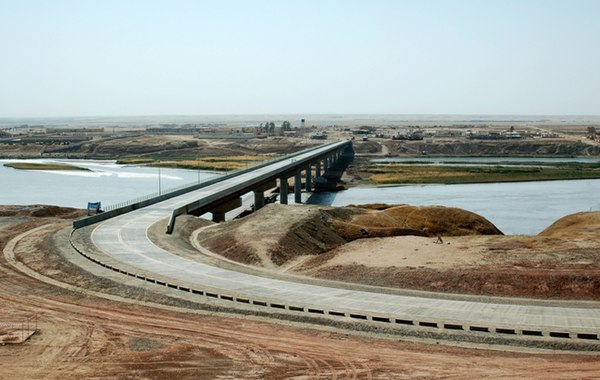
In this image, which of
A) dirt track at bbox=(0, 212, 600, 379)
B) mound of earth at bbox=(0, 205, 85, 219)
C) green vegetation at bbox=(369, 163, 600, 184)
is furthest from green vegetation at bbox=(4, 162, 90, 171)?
dirt track at bbox=(0, 212, 600, 379)

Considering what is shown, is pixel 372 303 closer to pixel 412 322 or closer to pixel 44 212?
pixel 412 322

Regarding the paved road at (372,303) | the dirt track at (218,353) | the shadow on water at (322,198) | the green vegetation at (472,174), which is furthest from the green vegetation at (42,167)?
the dirt track at (218,353)

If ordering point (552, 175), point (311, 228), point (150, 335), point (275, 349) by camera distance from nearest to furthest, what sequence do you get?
point (275, 349) → point (150, 335) → point (311, 228) → point (552, 175)

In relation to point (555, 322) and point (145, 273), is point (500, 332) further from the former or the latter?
point (145, 273)

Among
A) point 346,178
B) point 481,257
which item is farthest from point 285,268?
point 346,178

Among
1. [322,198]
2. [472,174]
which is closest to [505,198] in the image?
[322,198]

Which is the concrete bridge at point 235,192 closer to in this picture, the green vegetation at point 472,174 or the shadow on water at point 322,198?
the shadow on water at point 322,198

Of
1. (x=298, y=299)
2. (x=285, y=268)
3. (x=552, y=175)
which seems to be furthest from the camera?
(x=552, y=175)

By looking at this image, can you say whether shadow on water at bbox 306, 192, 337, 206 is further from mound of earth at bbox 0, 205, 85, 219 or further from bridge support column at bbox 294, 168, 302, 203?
mound of earth at bbox 0, 205, 85, 219
